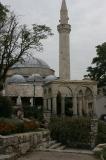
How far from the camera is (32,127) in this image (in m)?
17.6

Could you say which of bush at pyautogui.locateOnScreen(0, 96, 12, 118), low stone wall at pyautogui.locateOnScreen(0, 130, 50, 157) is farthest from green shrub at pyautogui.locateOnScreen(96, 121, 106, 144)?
low stone wall at pyautogui.locateOnScreen(0, 130, 50, 157)

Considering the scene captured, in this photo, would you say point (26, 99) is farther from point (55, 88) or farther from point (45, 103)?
point (55, 88)

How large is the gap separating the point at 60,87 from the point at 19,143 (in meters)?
27.9

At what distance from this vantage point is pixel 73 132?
70.7 feet

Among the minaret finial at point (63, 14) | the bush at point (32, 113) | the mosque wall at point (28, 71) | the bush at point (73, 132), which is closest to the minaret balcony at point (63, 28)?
the minaret finial at point (63, 14)

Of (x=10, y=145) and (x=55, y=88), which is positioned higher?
(x=55, y=88)

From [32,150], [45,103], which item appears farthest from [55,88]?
[32,150]

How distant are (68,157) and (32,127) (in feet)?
17.7

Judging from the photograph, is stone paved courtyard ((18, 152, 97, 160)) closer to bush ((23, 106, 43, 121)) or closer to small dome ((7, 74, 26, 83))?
bush ((23, 106, 43, 121))

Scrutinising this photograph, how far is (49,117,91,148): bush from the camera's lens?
21.3 meters

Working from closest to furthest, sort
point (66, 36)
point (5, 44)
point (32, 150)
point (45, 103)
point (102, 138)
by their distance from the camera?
1. point (32, 150)
2. point (102, 138)
3. point (5, 44)
4. point (45, 103)
5. point (66, 36)

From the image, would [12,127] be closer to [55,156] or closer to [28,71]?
[55,156]

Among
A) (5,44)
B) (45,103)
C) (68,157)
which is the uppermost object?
(5,44)

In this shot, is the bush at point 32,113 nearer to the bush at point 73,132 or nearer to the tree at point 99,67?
the bush at point 73,132
